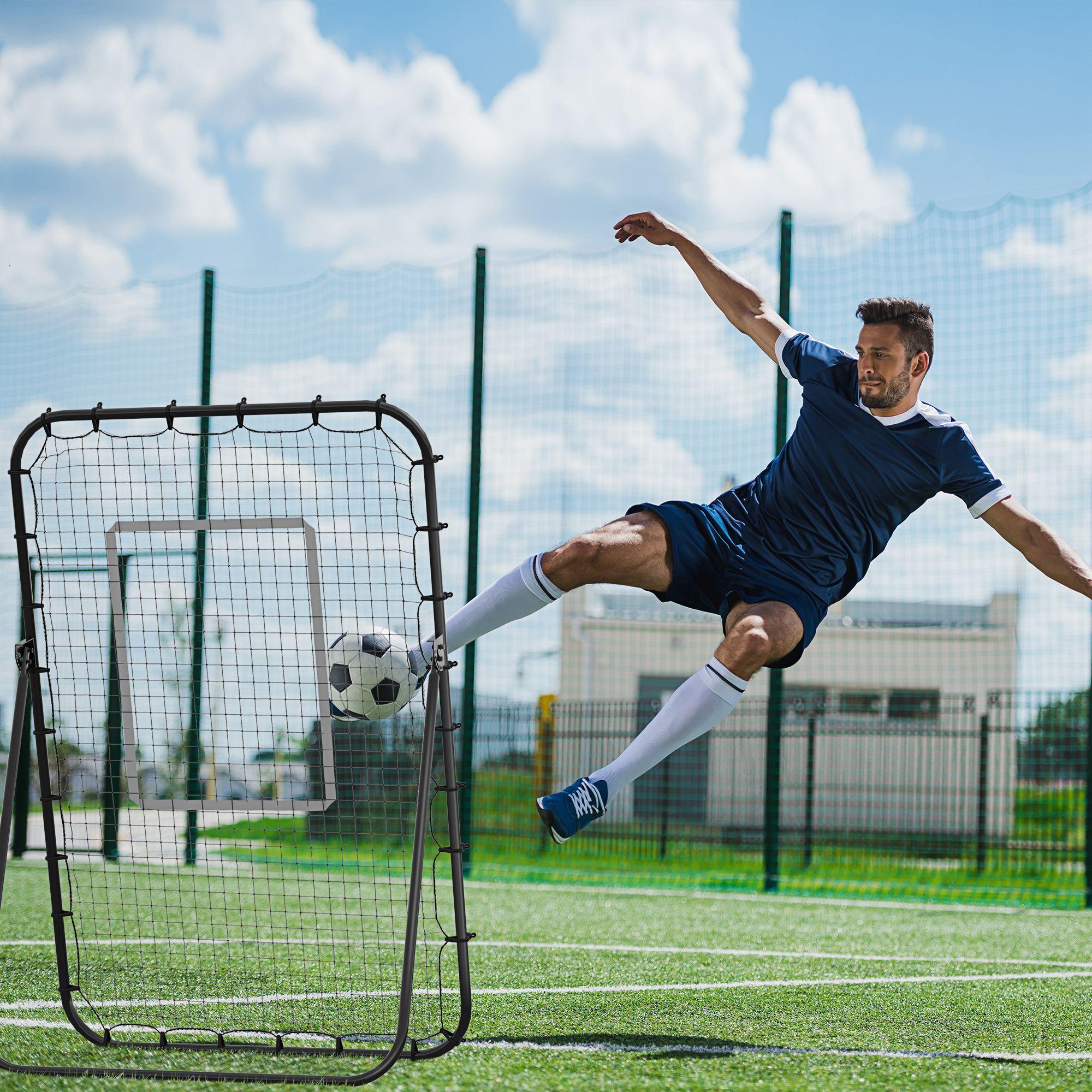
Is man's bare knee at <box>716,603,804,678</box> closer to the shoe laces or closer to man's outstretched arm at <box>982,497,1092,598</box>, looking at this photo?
the shoe laces

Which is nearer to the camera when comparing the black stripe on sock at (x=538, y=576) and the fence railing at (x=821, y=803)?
the black stripe on sock at (x=538, y=576)

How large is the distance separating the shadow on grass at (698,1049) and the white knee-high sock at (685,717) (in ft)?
2.19

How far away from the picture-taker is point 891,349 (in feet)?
12.0

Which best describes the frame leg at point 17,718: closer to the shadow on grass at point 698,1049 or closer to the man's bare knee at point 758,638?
the shadow on grass at point 698,1049

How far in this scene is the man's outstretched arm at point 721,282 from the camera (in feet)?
12.9

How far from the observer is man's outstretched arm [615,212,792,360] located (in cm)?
394

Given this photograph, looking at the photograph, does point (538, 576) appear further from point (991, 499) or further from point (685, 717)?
point (991, 499)

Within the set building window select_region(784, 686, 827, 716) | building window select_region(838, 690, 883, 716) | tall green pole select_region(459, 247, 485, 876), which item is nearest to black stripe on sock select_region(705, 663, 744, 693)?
tall green pole select_region(459, 247, 485, 876)

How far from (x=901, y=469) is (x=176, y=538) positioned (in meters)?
4.13

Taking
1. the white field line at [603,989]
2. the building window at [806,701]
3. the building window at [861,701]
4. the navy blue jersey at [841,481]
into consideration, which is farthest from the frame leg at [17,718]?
the building window at [861,701]

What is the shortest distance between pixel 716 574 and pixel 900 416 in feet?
2.51

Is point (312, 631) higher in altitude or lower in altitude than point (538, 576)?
lower

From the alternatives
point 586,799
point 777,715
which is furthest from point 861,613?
point 586,799

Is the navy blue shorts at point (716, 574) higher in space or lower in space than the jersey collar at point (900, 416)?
lower
